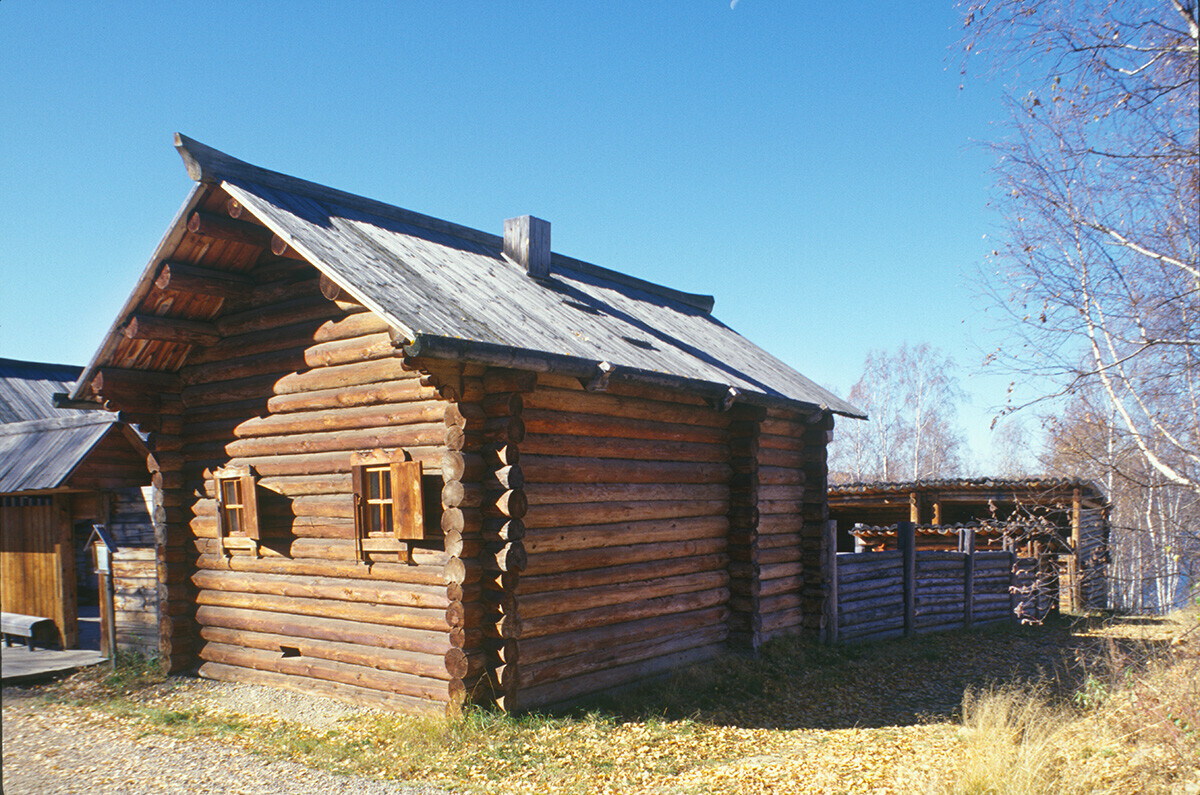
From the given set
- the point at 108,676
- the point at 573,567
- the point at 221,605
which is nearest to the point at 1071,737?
the point at 573,567

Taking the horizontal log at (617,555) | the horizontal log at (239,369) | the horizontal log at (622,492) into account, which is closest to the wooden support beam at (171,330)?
the horizontal log at (239,369)

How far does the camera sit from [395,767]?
7.35m

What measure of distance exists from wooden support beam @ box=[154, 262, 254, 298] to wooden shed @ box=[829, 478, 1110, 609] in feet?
46.1

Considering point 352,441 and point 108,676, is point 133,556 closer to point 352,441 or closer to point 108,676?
point 108,676

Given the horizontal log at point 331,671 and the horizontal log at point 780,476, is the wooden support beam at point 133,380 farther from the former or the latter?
the horizontal log at point 780,476

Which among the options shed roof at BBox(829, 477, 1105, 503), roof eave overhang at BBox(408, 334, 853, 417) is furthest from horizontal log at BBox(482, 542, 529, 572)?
shed roof at BBox(829, 477, 1105, 503)

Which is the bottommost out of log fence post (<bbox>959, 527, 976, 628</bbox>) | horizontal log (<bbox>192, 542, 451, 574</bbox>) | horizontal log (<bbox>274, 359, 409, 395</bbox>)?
log fence post (<bbox>959, 527, 976, 628</bbox>)

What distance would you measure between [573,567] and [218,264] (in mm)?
5691

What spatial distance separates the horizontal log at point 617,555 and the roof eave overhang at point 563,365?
1861 millimetres

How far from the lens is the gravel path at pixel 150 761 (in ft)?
23.4

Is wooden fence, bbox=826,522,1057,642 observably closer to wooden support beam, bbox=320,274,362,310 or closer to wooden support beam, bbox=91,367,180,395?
wooden support beam, bbox=320,274,362,310

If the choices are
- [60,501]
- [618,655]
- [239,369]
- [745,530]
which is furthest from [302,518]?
[60,501]

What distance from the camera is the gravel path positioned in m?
7.14

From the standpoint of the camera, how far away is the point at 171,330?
10672 mm
